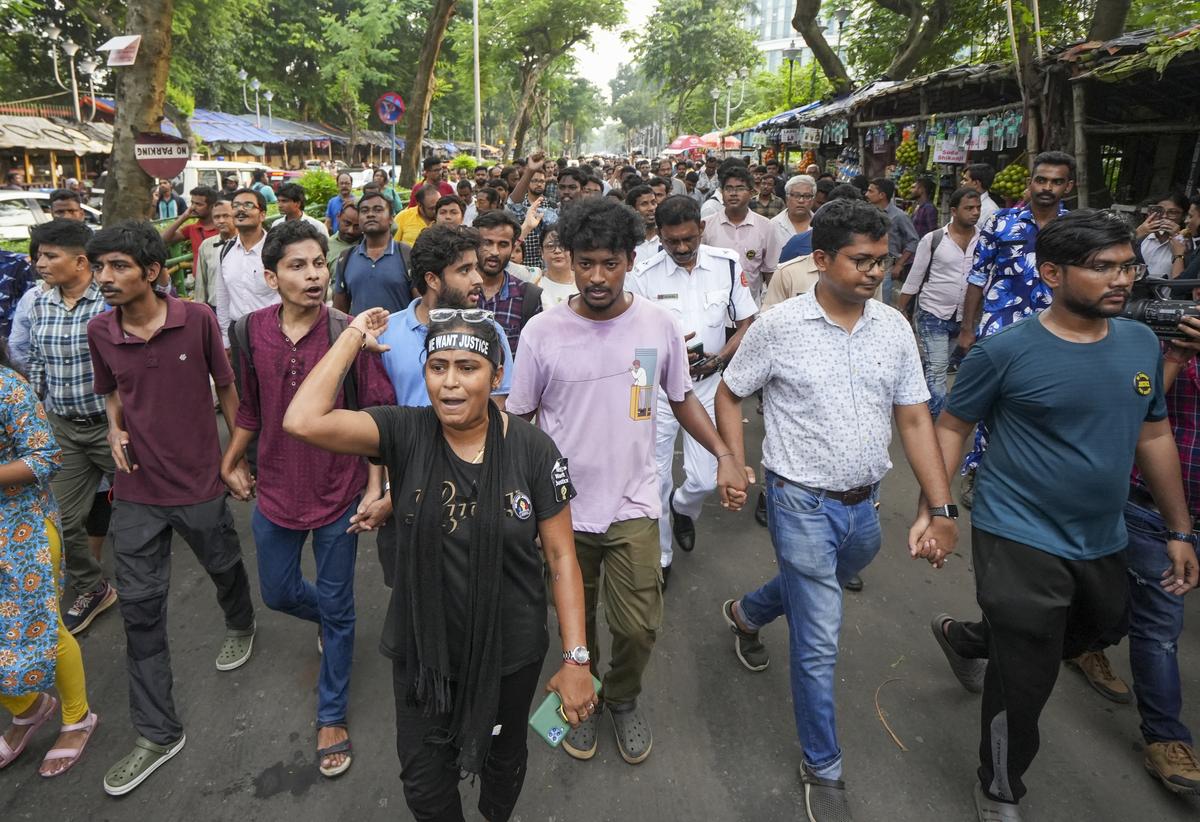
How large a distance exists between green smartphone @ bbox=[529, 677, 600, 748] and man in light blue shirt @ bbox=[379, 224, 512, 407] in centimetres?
136

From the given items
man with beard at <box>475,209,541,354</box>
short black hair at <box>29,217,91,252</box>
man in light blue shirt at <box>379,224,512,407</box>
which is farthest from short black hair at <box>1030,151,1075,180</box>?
short black hair at <box>29,217,91,252</box>

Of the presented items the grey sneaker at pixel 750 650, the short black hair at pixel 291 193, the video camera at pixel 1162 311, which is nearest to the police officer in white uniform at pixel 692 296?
the grey sneaker at pixel 750 650

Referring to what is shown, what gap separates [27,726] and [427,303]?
2309 mm

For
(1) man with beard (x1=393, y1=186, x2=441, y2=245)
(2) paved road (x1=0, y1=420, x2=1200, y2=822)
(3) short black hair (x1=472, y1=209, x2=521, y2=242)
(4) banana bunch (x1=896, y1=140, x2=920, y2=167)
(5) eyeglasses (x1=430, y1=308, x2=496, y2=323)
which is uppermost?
(4) banana bunch (x1=896, y1=140, x2=920, y2=167)

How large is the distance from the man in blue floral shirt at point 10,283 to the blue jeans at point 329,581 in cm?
305

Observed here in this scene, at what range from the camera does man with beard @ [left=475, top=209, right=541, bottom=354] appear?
4145 mm

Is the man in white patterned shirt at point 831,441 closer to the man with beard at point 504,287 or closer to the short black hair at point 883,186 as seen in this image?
the man with beard at point 504,287

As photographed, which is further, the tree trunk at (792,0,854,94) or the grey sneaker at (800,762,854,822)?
the tree trunk at (792,0,854,94)

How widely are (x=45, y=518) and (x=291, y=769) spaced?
134 cm

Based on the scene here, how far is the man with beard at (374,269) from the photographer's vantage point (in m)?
5.05

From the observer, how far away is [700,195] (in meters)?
14.0

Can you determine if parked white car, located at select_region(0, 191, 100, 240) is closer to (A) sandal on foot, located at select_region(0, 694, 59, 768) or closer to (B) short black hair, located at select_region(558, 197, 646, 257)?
(A) sandal on foot, located at select_region(0, 694, 59, 768)

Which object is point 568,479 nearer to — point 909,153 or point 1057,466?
point 1057,466

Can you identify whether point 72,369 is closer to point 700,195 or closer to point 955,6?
point 700,195
